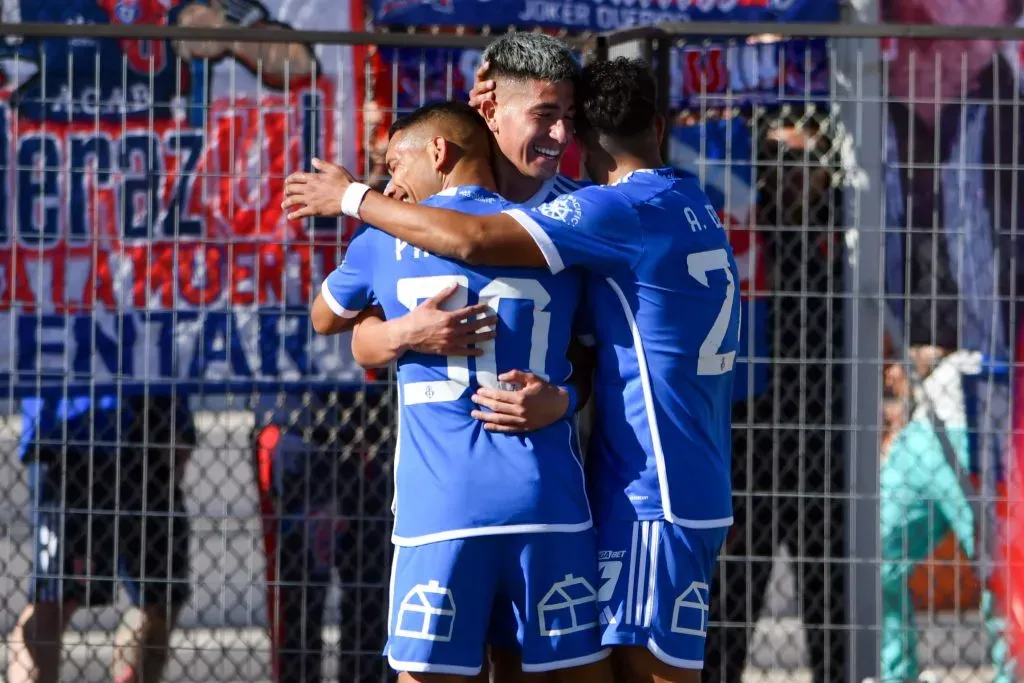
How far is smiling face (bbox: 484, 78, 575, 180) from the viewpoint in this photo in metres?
3.48

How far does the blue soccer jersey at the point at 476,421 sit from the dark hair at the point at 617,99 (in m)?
0.36

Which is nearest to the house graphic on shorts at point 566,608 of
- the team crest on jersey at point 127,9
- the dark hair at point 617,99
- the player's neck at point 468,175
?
the player's neck at point 468,175

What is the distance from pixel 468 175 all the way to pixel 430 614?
105cm

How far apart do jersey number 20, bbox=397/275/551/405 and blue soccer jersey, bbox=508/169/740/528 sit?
13 centimetres

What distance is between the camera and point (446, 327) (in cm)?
317

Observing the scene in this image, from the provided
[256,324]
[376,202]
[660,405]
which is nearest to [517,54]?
[376,202]

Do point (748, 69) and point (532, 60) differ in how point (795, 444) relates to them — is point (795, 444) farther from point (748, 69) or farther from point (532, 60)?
point (532, 60)

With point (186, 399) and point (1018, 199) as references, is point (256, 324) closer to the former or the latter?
point (186, 399)

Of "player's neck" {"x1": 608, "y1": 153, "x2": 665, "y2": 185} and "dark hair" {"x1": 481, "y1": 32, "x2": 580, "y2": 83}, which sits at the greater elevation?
"dark hair" {"x1": 481, "y1": 32, "x2": 580, "y2": 83}

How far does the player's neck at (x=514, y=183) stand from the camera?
3.59 m

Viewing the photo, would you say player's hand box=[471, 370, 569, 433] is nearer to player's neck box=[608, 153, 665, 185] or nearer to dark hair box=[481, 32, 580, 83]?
player's neck box=[608, 153, 665, 185]

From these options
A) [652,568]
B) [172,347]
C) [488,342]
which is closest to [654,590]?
[652,568]

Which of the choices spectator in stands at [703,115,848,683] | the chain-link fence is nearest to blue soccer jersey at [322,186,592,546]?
the chain-link fence

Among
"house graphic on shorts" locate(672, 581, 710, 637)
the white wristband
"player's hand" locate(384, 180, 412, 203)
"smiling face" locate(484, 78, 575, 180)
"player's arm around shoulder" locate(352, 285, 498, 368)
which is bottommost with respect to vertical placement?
"house graphic on shorts" locate(672, 581, 710, 637)
